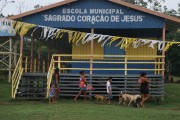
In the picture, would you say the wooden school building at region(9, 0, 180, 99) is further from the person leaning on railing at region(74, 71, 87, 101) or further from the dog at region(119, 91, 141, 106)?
the dog at region(119, 91, 141, 106)

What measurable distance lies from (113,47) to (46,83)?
4.64 m

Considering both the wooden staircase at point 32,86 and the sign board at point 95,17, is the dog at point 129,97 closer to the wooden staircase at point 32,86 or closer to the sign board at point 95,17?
the wooden staircase at point 32,86

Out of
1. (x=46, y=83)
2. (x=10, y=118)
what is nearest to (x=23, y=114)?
(x=10, y=118)

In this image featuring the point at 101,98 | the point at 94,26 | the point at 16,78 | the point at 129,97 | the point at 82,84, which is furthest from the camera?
the point at 94,26

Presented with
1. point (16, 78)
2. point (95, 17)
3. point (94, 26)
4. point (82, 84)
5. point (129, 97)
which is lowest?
point (129, 97)

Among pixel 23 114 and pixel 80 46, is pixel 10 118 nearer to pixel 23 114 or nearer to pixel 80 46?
pixel 23 114

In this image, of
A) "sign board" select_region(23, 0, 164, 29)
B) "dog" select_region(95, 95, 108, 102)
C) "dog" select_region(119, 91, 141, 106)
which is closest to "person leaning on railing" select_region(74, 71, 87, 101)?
"dog" select_region(95, 95, 108, 102)

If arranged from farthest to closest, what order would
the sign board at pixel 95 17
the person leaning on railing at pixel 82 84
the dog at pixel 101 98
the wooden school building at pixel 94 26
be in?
the sign board at pixel 95 17, the wooden school building at pixel 94 26, the person leaning on railing at pixel 82 84, the dog at pixel 101 98

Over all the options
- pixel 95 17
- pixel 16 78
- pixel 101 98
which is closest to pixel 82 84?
pixel 101 98

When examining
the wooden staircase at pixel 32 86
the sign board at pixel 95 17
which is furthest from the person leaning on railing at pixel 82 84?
the sign board at pixel 95 17

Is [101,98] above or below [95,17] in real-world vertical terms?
below

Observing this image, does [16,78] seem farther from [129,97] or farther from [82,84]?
[129,97]

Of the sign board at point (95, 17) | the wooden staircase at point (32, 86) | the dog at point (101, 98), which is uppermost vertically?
the sign board at point (95, 17)

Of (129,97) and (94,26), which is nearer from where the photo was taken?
(129,97)
